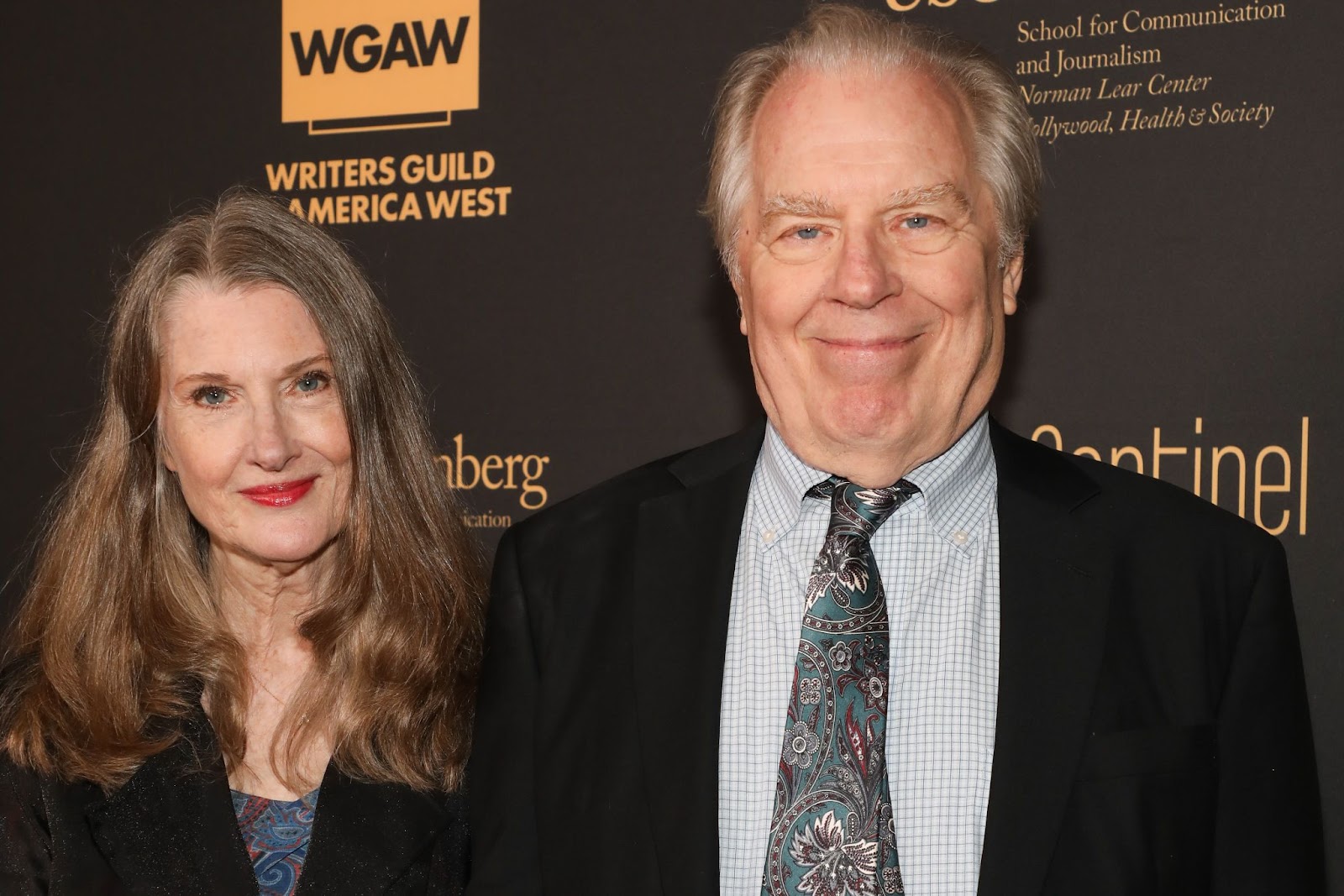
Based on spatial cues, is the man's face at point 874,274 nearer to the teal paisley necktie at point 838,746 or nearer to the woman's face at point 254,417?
the teal paisley necktie at point 838,746

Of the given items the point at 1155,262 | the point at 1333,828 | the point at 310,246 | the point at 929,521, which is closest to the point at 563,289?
the point at 310,246

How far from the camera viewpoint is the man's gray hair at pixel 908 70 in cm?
192

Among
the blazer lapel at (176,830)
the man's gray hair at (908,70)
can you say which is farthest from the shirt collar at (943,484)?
the blazer lapel at (176,830)

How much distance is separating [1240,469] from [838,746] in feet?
4.18

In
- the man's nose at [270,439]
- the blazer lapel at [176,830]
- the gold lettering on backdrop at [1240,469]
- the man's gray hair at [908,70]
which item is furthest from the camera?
the gold lettering on backdrop at [1240,469]

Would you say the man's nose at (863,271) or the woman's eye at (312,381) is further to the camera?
the woman's eye at (312,381)

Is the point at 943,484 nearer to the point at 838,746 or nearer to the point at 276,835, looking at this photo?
the point at 838,746

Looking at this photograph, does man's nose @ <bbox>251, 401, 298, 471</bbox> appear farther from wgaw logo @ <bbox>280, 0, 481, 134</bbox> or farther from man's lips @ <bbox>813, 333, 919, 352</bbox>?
wgaw logo @ <bbox>280, 0, 481, 134</bbox>

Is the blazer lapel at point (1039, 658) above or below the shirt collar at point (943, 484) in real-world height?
below

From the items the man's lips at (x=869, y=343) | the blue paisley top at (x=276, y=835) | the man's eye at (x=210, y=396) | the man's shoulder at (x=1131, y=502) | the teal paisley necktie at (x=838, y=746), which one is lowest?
the blue paisley top at (x=276, y=835)

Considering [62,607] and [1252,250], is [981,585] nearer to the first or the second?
[1252,250]

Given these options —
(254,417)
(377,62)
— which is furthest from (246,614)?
(377,62)

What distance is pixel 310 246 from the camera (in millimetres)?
2293

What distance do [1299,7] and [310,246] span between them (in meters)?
1.84
